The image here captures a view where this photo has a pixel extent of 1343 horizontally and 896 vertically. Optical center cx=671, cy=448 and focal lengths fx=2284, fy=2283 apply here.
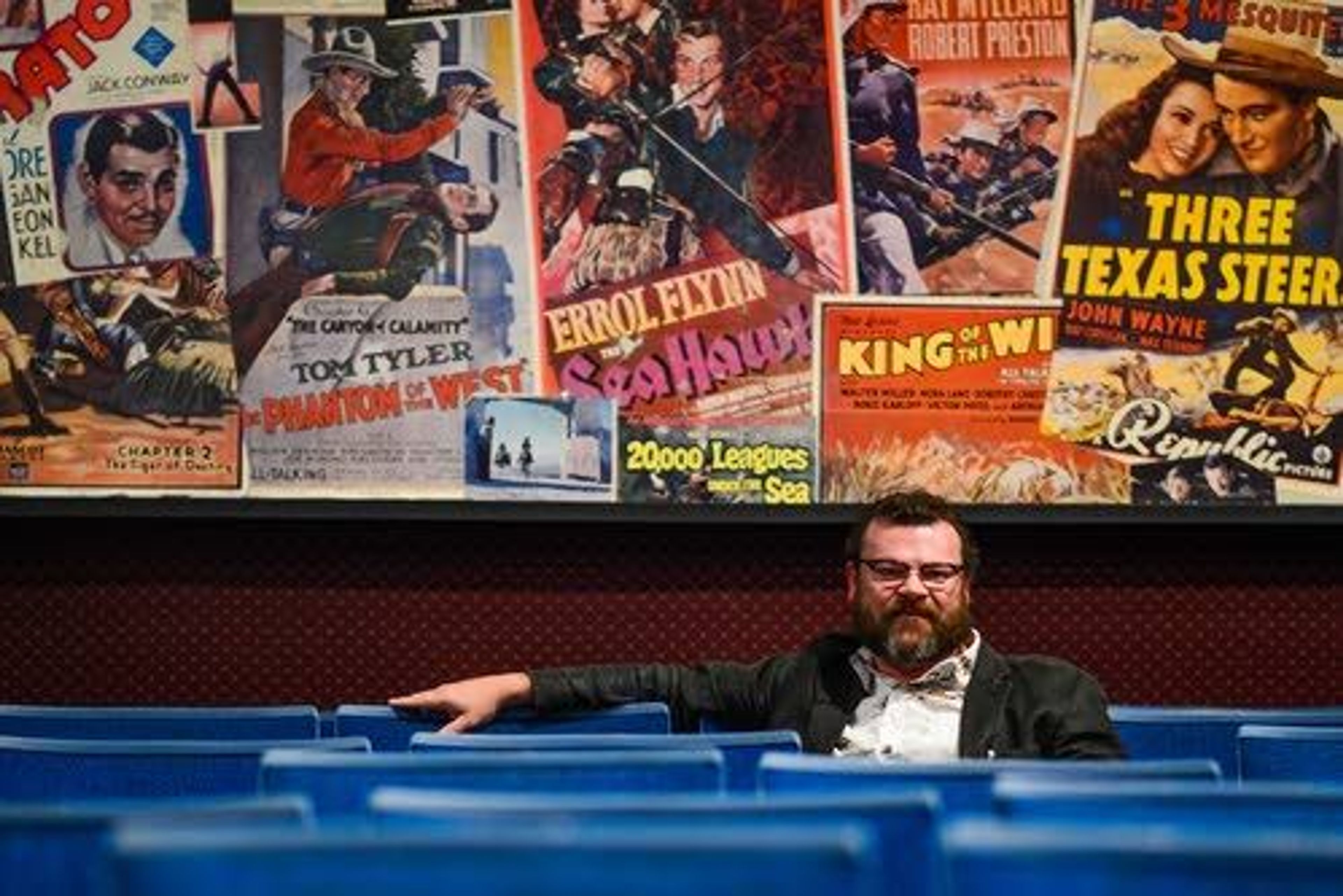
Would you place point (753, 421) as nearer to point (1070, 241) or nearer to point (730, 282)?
point (730, 282)

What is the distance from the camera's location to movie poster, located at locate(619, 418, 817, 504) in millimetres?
5816

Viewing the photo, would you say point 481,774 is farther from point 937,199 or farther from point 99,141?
point 99,141

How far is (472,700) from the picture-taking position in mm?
4562

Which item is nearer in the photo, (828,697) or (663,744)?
(663,744)

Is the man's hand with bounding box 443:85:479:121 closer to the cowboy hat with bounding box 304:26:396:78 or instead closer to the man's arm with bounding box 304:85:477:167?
the man's arm with bounding box 304:85:477:167

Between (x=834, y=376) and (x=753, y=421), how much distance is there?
0.24 m

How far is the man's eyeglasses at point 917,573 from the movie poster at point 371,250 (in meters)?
1.44

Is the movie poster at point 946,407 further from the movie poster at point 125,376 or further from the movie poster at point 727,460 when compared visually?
the movie poster at point 125,376

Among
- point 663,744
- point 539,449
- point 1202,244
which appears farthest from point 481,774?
point 1202,244

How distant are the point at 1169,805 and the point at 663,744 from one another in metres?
0.99

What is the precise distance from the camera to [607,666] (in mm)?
4781

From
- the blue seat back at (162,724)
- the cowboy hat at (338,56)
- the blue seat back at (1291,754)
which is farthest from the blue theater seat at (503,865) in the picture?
the cowboy hat at (338,56)

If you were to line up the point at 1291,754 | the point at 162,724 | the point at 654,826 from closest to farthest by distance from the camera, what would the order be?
the point at 654,826
the point at 1291,754
the point at 162,724

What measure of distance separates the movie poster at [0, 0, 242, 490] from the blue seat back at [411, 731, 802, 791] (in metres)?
2.37
